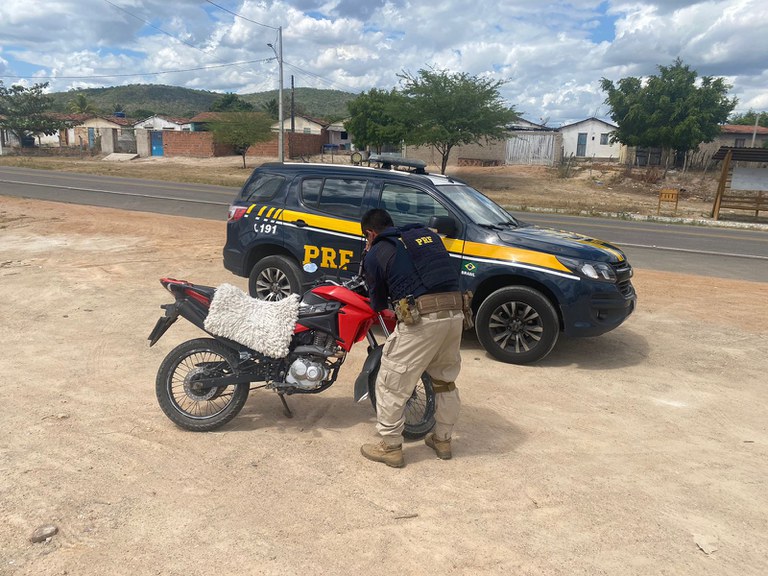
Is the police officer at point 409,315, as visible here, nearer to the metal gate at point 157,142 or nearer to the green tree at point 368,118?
the green tree at point 368,118

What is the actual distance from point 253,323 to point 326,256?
277 cm

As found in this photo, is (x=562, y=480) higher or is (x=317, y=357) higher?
(x=317, y=357)

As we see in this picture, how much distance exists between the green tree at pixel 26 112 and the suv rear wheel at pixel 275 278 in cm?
6513

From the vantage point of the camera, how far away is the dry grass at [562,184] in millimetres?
28062

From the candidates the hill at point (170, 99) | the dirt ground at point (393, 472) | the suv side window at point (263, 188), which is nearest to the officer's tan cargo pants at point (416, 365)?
the dirt ground at point (393, 472)

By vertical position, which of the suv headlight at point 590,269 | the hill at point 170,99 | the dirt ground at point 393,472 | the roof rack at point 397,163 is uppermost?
the hill at point 170,99

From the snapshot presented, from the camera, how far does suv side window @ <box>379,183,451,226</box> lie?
653cm

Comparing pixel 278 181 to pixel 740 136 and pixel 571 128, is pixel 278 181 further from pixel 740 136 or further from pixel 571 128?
pixel 740 136

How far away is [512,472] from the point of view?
3.92m

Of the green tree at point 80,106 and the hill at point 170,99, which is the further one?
the hill at point 170,99

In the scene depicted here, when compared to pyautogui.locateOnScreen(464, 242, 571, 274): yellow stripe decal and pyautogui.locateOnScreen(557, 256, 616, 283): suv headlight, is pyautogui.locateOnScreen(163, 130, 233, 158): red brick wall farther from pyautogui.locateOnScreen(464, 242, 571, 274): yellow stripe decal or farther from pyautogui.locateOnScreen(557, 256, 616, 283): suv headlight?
pyautogui.locateOnScreen(557, 256, 616, 283): suv headlight

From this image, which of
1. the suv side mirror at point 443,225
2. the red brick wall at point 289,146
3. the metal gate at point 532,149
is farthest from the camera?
the red brick wall at point 289,146

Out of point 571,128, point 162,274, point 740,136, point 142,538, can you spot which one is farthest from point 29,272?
point 740,136

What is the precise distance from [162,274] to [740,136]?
58175 mm
